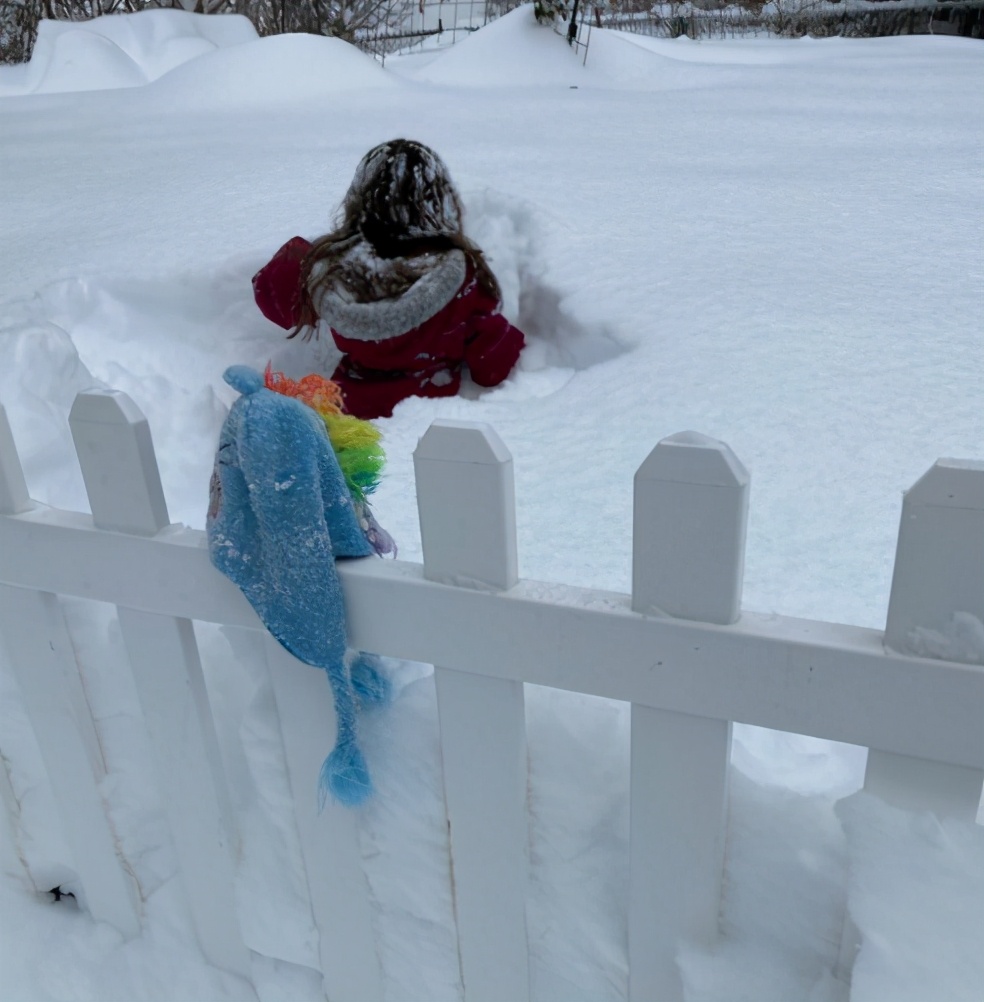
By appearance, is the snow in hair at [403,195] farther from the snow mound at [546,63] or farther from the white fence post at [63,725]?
the snow mound at [546,63]

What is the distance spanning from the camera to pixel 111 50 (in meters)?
8.55

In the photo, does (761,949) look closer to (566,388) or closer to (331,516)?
(331,516)

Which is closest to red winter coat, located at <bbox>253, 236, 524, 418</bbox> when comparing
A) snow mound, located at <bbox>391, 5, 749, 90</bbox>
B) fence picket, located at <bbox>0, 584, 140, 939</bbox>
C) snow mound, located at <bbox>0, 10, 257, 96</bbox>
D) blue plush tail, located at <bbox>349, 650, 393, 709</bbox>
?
fence picket, located at <bbox>0, 584, 140, 939</bbox>

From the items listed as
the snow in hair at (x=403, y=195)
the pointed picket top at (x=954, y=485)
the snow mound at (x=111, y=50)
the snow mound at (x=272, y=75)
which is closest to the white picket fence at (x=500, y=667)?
the pointed picket top at (x=954, y=485)

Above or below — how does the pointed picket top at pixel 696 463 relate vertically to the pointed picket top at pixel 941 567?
above

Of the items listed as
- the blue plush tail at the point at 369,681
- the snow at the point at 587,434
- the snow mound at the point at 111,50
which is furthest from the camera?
the snow mound at the point at 111,50

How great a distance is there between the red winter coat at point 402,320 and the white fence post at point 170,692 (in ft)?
3.93

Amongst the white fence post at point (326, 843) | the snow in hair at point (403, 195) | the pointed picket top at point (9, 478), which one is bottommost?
the white fence post at point (326, 843)

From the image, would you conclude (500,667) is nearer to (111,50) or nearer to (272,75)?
(272,75)

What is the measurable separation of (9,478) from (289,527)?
0.46 meters

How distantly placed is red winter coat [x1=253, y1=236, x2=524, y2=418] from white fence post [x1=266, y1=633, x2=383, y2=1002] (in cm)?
127

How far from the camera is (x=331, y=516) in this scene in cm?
87

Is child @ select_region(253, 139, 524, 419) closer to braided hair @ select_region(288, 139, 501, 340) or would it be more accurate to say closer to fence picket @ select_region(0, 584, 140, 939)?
braided hair @ select_region(288, 139, 501, 340)

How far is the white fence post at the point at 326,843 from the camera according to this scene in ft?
3.15
